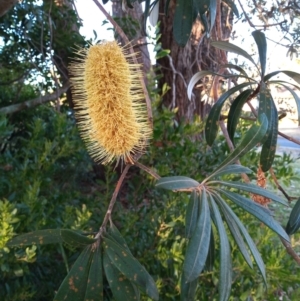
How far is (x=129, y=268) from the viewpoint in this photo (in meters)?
0.50

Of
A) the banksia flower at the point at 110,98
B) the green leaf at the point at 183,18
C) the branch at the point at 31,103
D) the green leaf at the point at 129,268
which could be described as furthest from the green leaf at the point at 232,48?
the branch at the point at 31,103

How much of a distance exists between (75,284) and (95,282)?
1.1 inches

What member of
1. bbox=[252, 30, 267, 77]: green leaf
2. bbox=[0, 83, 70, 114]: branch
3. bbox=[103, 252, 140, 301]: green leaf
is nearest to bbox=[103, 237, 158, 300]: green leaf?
bbox=[103, 252, 140, 301]: green leaf

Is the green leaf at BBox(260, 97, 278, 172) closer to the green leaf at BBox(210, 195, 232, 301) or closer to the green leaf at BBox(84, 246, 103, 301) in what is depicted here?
the green leaf at BBox(210, 195, 232, 301)

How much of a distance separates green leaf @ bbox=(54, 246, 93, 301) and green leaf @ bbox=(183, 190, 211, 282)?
14 centimetres

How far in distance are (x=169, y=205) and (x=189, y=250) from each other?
2.24ft

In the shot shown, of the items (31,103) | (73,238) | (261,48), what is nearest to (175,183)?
(73,238)

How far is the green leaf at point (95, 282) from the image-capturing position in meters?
0.49

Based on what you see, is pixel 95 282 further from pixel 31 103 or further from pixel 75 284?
pixel 31 103

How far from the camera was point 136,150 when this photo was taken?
0.66 metres

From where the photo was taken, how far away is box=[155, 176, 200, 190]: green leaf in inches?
19.8

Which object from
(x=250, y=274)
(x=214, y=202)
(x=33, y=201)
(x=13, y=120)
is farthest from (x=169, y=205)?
(x=13, y=120)

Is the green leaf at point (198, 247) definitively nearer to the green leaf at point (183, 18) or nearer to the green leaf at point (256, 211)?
the green leaf at point (256, 211)

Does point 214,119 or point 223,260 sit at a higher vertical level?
point 214,119
